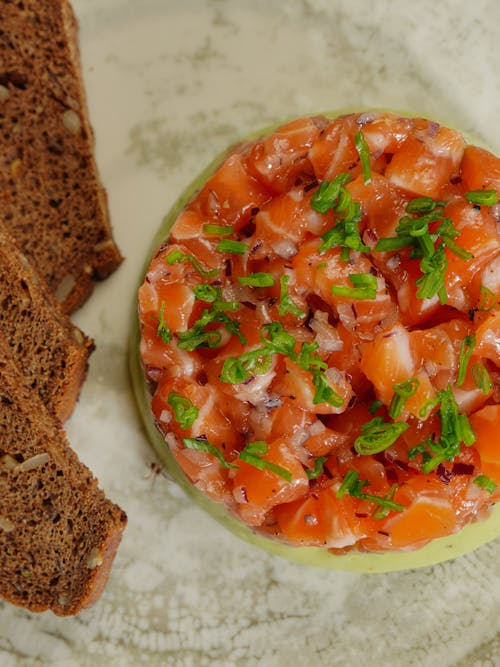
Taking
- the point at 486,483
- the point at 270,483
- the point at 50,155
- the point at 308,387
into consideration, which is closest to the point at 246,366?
the point at 308,387

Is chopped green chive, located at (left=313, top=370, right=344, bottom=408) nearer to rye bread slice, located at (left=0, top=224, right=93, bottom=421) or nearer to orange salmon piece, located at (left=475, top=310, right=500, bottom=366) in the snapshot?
orange salmon piece, located at (left=475, top=310, right=500, bottom=366)

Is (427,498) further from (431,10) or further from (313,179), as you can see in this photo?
(431,10)

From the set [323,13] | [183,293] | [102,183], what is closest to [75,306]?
[102,183]

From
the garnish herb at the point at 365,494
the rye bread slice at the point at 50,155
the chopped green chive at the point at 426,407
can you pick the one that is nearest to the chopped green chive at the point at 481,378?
the chopped green chive at the point at 426,407

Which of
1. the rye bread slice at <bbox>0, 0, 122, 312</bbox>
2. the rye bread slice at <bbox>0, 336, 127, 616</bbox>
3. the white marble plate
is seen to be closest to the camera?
the rye bread slice at <bbox>0, 336, 127, 616</bbox>

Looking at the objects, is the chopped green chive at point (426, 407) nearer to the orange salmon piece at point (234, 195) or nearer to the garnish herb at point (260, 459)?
the garnish herb at point (260, 459)

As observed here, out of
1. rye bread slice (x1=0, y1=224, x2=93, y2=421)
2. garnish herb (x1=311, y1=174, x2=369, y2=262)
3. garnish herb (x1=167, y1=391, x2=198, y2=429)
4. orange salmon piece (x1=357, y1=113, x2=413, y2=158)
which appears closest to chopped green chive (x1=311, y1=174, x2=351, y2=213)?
garnish herb (x1=311, y1=174, x2=369, y2=262)

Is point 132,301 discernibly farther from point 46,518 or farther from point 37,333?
Answer: point 46,518
